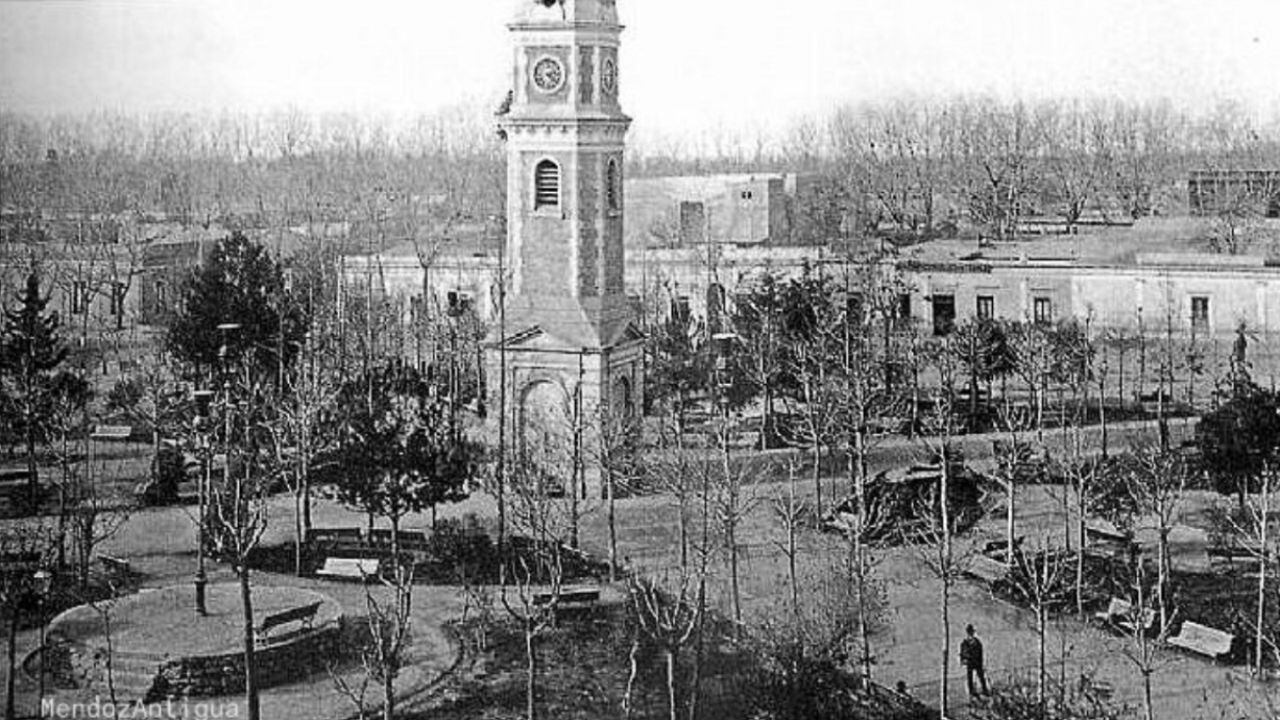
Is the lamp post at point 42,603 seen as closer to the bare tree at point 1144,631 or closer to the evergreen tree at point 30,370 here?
the evergreen tree at point 30,370

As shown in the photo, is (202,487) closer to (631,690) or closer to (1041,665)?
A: (631,690)

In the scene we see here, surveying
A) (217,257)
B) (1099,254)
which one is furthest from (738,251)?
(217,257)

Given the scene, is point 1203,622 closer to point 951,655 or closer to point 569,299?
point 951,655

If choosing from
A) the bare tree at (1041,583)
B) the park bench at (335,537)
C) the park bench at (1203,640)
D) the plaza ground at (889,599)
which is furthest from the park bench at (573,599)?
the park bench at (1203,640)

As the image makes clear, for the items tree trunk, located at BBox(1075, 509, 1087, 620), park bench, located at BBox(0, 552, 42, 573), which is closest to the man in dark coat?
tree trunk, located at BBox(1075, 509, 1087, 620)

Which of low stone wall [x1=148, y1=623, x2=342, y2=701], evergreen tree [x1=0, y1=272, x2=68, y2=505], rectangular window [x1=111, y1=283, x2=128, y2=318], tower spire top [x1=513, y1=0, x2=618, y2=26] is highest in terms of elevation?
tower spire top [x1=513, y1=0, x2=618, y2=26]

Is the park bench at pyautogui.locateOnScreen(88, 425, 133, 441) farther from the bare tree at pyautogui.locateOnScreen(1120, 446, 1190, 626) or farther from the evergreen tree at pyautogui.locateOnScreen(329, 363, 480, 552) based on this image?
the bare tree at pyautogui.locateOnScreen(1120, 446, 1190, 626)

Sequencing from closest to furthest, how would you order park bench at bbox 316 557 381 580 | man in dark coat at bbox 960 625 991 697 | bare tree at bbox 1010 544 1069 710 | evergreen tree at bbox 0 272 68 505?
bare tree at bbox 1010 544 1069 710, man in dark coat at bbox 960 625 991 697, park bench at bbox 316 557 381 580, evergreen tree at bbox 0 272 68 505
